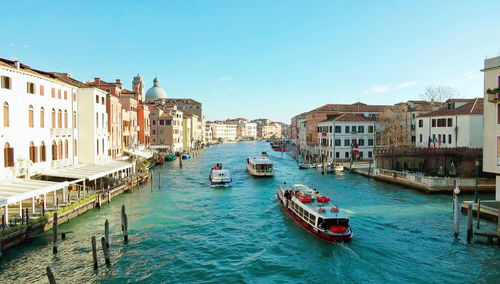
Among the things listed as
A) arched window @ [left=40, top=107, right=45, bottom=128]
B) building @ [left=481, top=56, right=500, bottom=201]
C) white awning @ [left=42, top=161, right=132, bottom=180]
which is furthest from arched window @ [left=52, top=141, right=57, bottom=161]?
building @ [left=481, top=56, right=500, bottom=201]

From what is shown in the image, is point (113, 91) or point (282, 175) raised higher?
point (113, 91)

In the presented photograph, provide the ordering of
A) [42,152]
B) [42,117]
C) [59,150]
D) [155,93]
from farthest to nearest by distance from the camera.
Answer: [155,93]
[59,150]
[42,117]
[42,152]

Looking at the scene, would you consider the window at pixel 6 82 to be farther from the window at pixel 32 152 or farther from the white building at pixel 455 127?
the white building at pixel 455 127

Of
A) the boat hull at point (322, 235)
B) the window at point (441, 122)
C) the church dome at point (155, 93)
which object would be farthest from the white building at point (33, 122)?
the church dome at point (155, 93)

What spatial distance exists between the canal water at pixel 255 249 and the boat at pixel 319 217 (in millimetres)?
420

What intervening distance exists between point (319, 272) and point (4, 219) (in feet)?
45.0

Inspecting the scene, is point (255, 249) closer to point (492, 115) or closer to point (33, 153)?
point (33, 153)

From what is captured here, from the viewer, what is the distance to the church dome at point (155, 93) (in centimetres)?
12975

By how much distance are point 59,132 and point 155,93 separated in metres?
108

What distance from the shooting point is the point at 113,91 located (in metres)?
46.4

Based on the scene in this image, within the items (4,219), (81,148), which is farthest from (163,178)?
(4,219)

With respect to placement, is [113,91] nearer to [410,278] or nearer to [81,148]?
[81,148]

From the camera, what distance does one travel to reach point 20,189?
1738cm

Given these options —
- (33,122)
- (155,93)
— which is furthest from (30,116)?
(155,93)
